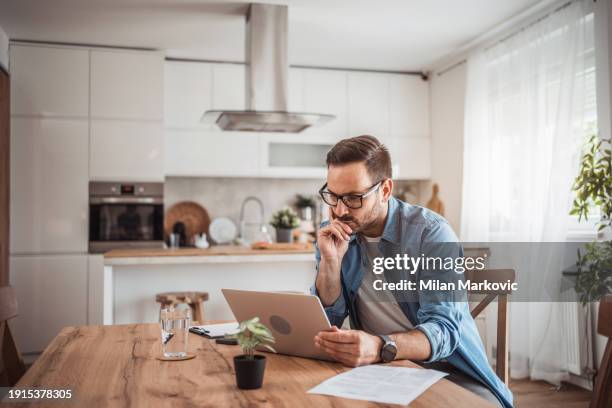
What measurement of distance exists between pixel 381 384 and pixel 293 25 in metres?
3.49

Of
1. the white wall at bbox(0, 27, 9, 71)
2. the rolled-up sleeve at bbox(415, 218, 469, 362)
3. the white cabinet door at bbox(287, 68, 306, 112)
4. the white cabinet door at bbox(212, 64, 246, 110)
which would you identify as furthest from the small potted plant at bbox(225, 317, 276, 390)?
the white cabinet door at bbox(287, 68, 306, 112)

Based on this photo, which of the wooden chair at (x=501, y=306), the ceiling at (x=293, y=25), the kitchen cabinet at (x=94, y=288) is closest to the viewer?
the wooden chair at (x=501, y=306)

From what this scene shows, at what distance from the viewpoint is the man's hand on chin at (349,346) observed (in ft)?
4.58

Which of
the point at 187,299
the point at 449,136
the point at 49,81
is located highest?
the point at 49,81

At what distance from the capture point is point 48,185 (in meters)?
4.65

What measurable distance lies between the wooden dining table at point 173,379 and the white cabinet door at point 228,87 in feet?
12.1

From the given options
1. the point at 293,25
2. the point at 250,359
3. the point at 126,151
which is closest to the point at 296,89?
the point at 293,25

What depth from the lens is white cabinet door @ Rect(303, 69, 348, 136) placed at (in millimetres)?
5414

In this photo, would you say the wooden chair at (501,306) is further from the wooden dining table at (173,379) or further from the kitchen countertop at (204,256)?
the kitchen countertop at (204,256)

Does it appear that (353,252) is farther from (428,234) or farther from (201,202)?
(201,202)

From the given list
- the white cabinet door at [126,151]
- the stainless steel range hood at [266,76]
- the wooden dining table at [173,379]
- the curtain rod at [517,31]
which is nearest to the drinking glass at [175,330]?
the wooden dining table at [173,379]

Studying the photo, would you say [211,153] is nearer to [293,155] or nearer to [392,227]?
[293,155]

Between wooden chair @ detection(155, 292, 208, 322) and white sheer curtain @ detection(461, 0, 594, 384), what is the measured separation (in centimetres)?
219

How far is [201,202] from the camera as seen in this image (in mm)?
5574
